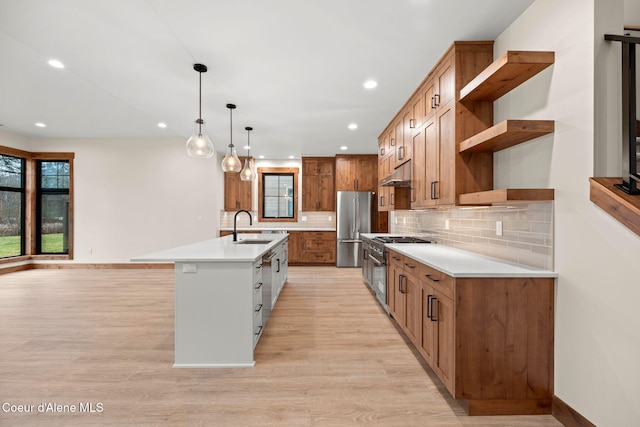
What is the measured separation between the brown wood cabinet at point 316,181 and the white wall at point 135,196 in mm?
2163


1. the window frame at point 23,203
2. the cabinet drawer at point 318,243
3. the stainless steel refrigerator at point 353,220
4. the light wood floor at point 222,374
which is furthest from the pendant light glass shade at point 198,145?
the window frame at point 23,203

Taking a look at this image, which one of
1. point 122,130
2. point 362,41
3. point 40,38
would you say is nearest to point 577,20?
point 362,41

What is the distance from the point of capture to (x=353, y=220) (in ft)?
21.5

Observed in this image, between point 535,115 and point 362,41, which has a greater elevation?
point 362,41

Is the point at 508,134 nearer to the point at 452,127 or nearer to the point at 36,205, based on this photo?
the point at 452,127

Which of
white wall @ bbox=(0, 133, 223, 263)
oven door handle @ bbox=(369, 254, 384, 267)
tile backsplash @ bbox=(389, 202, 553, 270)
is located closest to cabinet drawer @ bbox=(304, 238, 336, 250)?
white wall @ bbox=(0, 133, 223, 263)

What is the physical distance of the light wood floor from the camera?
1.79m

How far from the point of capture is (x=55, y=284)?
16.1 ft

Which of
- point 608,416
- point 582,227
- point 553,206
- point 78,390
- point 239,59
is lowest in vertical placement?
point 78,390

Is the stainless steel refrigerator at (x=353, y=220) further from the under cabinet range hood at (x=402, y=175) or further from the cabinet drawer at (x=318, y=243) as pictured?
the under cabinet range hood at (x=402, y=175)

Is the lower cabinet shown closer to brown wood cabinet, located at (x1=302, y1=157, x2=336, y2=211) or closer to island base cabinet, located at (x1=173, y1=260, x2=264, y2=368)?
island base cabinet, located at (x1=173, y1=260, x2=264, y2=368)

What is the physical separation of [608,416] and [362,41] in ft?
9.51

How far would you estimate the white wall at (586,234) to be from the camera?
140cm

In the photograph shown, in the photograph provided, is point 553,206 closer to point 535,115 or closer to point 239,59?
point 535,115
